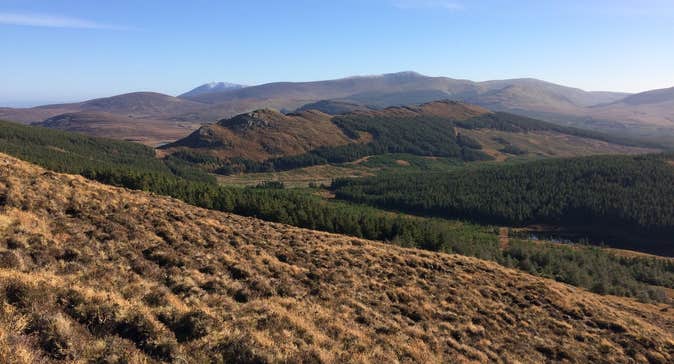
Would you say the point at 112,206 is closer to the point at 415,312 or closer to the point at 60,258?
the point at 60,258

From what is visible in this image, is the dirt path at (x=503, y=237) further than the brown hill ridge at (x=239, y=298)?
Yes

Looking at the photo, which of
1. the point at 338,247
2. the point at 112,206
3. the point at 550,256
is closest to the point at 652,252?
the point at 550,256

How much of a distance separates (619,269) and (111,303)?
126938 millimetres

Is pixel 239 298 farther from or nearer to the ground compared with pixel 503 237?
farther from the ground

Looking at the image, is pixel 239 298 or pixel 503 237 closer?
pixel 239 298

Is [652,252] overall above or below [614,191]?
below

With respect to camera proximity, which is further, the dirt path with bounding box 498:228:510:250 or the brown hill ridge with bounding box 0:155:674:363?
the dirt path with bounding box 498:228:510:250

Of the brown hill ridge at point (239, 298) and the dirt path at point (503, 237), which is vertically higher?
the brown hill ridge at point (239, 298)

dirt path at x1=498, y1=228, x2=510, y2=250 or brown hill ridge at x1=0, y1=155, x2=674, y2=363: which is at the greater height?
brown hill ridge at x1=0, y1=155, x2=674, y2=363

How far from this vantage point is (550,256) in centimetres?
10188

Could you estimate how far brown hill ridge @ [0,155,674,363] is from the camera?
1504 centimetres

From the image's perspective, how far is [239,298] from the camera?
75.9 ft

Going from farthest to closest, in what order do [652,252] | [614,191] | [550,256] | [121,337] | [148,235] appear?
[614,191] → [652,252] → [550,256] → [148,235] → [121,337]

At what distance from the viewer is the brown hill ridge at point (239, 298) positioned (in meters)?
15.0
